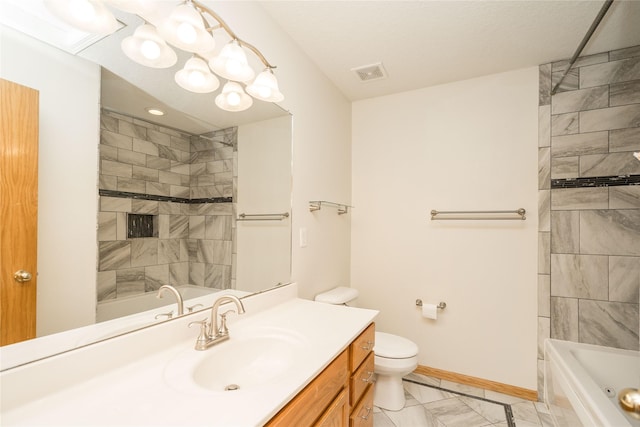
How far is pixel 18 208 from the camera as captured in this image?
729 mm

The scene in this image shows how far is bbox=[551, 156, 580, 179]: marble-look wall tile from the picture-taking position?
2008 mm

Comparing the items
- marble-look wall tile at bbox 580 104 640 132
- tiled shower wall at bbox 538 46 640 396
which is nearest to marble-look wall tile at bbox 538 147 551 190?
tiled shower wall at bbox 538 46 640 396

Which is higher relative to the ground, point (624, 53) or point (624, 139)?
point (624, 53)

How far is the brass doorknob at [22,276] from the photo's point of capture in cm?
73

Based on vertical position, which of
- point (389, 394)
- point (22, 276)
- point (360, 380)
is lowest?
point (389, 394)

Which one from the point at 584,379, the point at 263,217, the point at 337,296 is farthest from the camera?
the point at 337,296

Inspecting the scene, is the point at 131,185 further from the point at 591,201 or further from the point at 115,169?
the point at 591,201

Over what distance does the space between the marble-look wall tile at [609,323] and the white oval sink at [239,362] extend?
2.06 meters

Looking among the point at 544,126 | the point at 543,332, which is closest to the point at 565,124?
the point at 544,126

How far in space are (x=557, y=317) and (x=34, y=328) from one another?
279 centimetres

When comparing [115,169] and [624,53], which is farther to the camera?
[624,53]

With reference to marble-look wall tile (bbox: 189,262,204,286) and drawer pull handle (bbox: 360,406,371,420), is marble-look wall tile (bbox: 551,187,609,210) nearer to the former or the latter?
drawer pull handle (bbox: 360,406,371,420)

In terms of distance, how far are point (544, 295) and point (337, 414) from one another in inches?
72.0

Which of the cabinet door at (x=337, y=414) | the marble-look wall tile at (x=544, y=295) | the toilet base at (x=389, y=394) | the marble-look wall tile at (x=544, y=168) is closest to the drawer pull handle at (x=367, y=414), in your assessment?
the cabinet door at (x=337, y=414)
